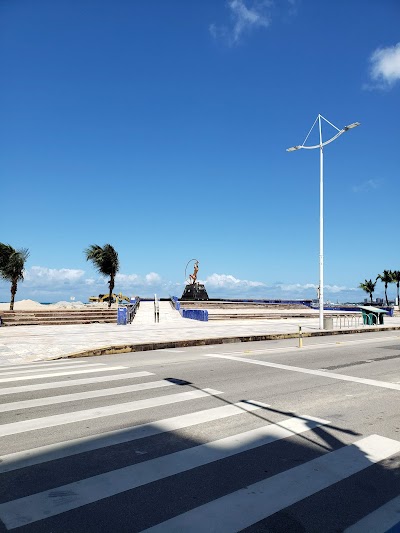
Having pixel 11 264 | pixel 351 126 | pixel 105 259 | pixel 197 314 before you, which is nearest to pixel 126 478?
pixel 351 126

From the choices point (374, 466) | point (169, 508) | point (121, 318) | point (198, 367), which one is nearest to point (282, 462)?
point (374, 466)

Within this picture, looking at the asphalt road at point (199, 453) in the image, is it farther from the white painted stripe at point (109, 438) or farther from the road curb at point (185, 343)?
the road curb at point (185, 343)

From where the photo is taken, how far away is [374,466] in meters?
4.59

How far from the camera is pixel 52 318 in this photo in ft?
90.1

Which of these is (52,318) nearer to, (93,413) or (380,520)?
(93,413)

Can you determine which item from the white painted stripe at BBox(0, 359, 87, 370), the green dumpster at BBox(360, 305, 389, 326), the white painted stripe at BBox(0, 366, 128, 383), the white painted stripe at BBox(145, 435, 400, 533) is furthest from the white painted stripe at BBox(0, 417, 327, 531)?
the green dumpster at BBox(360, 305, 389, 326)

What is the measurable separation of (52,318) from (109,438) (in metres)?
23.7

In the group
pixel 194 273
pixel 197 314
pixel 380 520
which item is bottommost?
pixel 380 520

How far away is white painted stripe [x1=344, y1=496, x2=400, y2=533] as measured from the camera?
3.34 metres

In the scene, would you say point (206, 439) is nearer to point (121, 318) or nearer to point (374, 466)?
point (374, 466)

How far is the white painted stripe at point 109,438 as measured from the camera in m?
4.63

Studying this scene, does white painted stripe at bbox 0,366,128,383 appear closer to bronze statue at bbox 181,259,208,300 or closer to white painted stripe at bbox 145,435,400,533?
white painted stripe at bbox 145,435,400,533

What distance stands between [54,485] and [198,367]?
23.5ft

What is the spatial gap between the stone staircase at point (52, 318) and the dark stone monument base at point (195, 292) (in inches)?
1404
